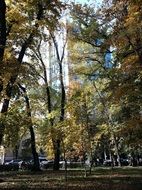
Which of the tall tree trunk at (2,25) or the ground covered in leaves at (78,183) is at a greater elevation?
the tall tree trunk at (2,25)

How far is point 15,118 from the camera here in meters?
20.3

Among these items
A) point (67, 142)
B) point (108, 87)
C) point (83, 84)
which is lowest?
point (67, 142)

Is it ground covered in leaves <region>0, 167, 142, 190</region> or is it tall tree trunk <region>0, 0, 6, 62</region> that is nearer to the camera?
tall tree trunk <region>0, 0, 6, 62</region>

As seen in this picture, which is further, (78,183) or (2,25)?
(78,183)

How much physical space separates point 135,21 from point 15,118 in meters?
7.09

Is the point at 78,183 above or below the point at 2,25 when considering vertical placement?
below

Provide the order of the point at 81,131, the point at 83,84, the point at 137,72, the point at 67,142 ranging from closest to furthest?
the point at 137,72
the point at 67,142
the point at 81,131
the point at 83,84

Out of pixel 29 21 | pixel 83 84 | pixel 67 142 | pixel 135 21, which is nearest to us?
pixel 135 21

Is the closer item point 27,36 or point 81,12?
point 27,36

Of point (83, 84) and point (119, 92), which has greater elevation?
point (83, 84)

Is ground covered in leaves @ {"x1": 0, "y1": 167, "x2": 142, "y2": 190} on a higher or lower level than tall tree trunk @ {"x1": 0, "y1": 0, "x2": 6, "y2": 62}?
lower

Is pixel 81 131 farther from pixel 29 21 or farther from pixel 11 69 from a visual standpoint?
pixel 11 69

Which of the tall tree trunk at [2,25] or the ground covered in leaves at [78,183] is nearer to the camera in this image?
the tall tree trunk at [2,25]

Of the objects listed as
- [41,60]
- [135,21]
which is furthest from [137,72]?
[41,60]
